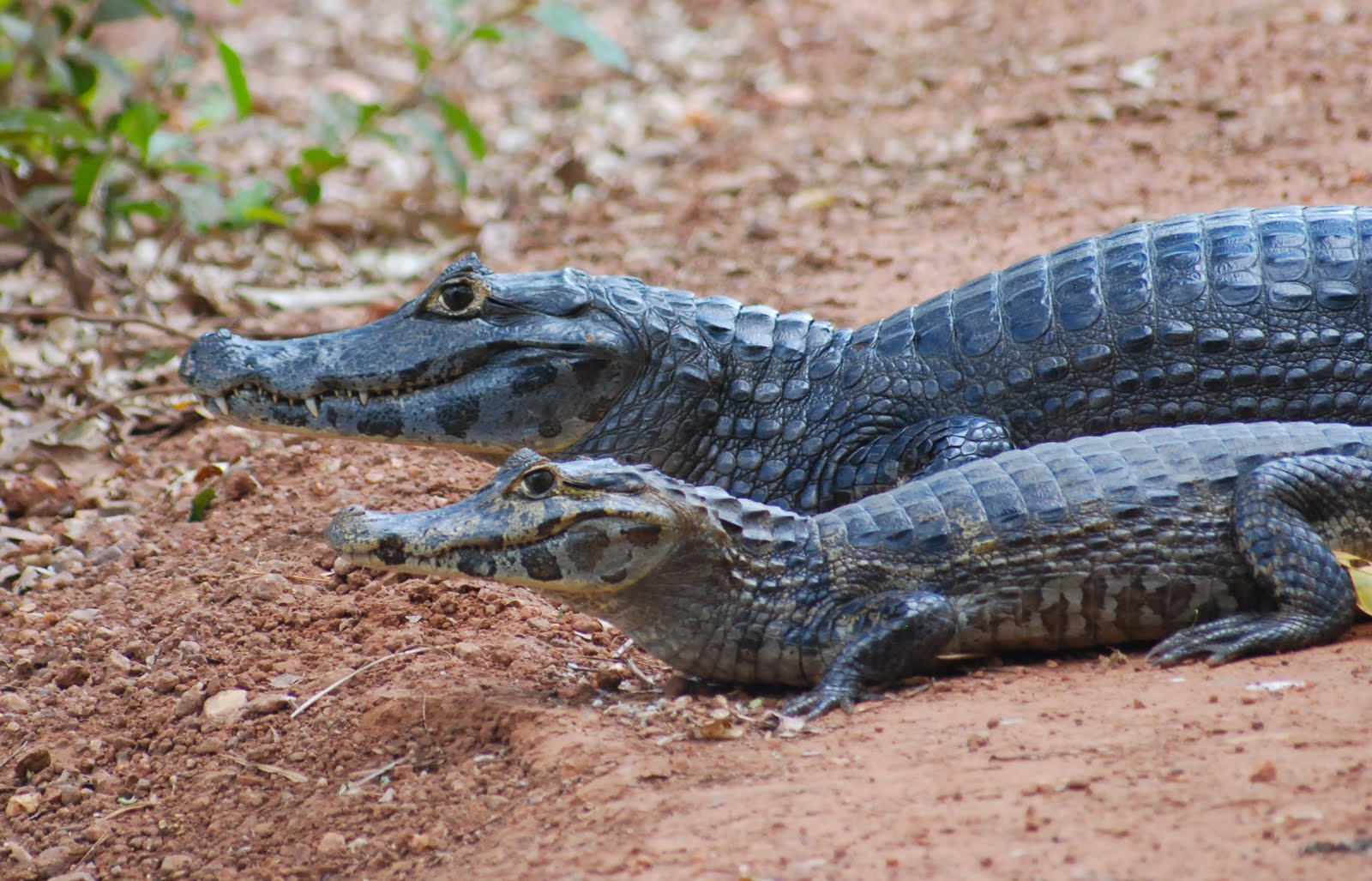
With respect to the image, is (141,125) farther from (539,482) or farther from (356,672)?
(539,482)

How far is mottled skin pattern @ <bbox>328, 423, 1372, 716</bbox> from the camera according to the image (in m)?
3.76

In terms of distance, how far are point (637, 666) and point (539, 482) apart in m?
0.66

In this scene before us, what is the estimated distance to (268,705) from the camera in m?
4.02

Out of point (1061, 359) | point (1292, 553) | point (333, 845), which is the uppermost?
point (1061, 359)

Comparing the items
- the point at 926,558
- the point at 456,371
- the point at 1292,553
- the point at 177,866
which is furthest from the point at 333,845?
the point at 1292,553

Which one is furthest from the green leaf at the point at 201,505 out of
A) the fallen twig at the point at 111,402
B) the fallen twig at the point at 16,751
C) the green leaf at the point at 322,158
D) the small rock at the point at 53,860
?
the green leaf at the point at 322,158

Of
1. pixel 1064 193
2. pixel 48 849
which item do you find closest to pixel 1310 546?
pixel 48 849

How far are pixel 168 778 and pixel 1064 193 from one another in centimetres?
540

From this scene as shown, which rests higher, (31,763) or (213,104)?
(213,104)

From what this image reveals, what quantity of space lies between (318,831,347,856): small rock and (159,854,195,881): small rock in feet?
1.13

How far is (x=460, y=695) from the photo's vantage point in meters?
3.81

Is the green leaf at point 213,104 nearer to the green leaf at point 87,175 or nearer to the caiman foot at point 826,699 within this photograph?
the green leaf at point 87,175

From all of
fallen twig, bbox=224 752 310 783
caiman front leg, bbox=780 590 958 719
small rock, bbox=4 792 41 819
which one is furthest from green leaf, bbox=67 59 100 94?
caiman front leg, bbox=780 590 958 719

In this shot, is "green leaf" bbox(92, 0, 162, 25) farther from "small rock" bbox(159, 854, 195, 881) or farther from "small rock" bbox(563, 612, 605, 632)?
"small rock" bbox(159, 854, 195, 881)
